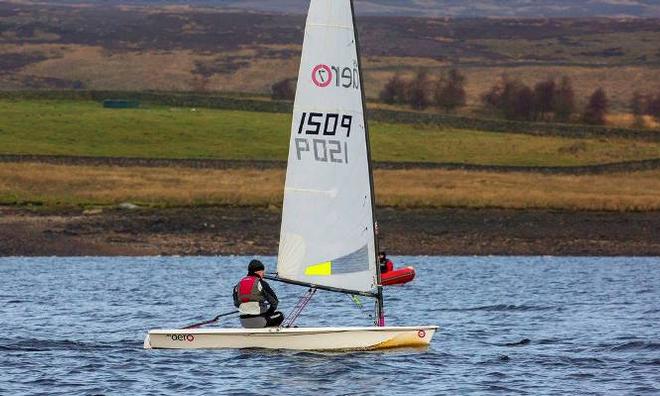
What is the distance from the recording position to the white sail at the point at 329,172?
33.3 meters

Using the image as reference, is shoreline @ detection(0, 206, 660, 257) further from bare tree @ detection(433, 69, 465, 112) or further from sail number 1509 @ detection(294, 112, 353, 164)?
bare tree @ detection(433, 69, 465, 112)

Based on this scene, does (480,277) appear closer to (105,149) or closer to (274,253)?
(274,253)

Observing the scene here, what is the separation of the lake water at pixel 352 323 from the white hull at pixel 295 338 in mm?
253

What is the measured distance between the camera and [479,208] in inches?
3359

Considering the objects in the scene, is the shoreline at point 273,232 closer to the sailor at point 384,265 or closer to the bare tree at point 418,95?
the sailor at point 384,265

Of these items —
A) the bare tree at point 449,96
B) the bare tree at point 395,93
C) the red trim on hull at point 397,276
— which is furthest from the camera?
the bare tree at point 395,93

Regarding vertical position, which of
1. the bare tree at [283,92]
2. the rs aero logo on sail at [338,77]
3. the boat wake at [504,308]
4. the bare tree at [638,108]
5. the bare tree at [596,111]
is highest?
the rs aero logo on sail at [338,77]

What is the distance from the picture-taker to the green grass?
108438mm

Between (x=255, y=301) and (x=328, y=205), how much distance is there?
2827 mm

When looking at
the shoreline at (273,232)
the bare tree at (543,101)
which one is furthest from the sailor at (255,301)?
the bare tree at (543,101)

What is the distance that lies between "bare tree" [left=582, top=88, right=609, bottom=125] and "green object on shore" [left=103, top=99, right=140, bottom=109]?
142 ft

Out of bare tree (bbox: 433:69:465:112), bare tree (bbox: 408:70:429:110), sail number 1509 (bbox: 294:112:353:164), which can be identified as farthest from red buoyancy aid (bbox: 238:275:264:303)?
bare tree (bbox: 433:69:465:112)

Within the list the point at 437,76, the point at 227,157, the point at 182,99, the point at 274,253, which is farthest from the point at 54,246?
the point at 437,76

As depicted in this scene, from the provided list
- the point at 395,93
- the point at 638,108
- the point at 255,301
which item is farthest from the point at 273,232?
the point at 638,108
